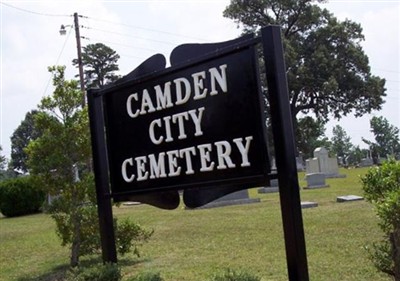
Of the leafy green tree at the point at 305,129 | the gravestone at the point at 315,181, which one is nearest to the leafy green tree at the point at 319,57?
the leafy green tree at the point at 305,129

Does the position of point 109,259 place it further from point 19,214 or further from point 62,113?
point 19,214

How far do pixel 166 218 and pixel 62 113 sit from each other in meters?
6.22

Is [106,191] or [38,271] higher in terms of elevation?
[106,191]

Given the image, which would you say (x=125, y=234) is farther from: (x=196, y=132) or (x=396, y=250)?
(x=196, y=132)

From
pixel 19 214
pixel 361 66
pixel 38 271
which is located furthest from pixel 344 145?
pixel 38 271

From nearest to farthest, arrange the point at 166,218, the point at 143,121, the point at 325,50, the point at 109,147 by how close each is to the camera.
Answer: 1. the point at 143,121
2. the point at 109,147
3. the point at 166,218
4. the point at 325,50

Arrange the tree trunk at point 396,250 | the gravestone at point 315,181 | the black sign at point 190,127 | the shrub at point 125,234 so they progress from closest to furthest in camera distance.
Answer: the black sign at point 190,127
the tree trunk at point 396,250
the shrub at point 125,234
the gravestone at point 315,181

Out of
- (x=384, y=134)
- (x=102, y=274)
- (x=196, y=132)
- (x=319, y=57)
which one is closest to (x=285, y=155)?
(x=196, y=132)

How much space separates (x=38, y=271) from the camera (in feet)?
26.3

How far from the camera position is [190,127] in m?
3.46

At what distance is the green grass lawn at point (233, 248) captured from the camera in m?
6.17

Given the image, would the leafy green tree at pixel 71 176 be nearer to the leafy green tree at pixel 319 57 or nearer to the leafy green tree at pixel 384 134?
the leafy green tree at pixel 319 57

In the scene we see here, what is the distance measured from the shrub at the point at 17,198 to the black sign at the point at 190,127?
19.2 metres

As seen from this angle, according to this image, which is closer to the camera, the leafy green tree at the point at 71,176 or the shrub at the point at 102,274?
the shrub at the point at 102,274
